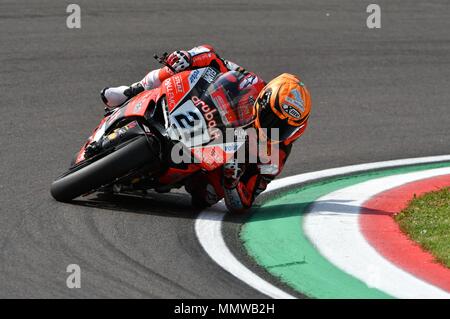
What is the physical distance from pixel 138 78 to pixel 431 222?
5.68 meters

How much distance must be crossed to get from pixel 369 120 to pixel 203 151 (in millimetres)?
4218

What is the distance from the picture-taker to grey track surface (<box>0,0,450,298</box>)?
792 centimetres

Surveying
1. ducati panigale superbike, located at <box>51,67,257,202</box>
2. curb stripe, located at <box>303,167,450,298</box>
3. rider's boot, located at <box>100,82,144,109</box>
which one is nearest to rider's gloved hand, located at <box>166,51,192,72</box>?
ducati panigale superbike, located at <box>51,67,257,202</box>

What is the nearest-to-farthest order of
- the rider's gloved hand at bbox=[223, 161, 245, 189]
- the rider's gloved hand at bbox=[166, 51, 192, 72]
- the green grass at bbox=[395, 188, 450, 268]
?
the green grass at bbox=[395, 188, 450, 268] → the rider's gloved hand at bbox=[223, 161, 245, 189] → the rider's gloved hand at bbox=[166, 51, 192, 72]

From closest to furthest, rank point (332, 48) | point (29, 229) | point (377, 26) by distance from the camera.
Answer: point (29, 229) → point (332, 48) → point (377, 26)

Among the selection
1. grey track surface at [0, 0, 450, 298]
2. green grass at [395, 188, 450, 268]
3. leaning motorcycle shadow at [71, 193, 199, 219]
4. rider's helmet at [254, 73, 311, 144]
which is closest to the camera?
grey track surface at [0, 0, 450, 298]

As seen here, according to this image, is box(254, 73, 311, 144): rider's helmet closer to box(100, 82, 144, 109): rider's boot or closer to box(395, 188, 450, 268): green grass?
box(395, 188, 450, 268): green grass

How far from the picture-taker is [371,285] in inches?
302

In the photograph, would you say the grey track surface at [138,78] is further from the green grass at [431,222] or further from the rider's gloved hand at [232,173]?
the green grass at [431,222]

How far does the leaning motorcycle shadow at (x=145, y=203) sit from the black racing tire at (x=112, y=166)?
10.0 inches

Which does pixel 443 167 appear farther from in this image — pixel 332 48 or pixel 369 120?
pixel 332 48

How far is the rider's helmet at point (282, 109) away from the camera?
8.95m

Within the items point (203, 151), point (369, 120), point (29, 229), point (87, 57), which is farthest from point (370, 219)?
point (87, 57)

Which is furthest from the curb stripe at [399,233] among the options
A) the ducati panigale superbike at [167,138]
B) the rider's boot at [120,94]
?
the rider's boot at [120,94]
